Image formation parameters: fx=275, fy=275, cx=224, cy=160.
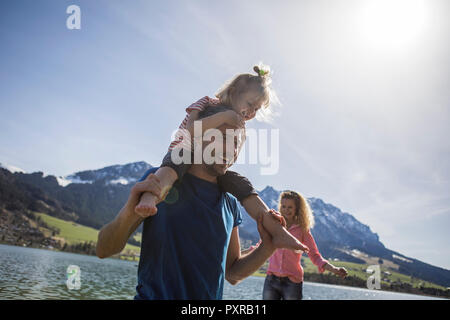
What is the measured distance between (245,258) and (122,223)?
0.99 m

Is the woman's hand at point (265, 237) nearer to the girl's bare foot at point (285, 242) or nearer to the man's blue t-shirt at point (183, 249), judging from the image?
the girl's bare foot at point (285, 242)

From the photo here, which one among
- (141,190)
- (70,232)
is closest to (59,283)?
(141,190)

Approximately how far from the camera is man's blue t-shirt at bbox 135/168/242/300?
1536 mm

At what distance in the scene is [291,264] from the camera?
530 cm

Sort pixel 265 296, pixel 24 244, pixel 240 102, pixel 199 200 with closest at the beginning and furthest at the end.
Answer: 1. pixel 199 200
2. pixel 240 102
3. pixel 265 296
4. pixel 24 244

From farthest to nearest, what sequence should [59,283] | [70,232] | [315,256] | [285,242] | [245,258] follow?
[70,232], [59,283], [315,256], [245,258], [285,242]

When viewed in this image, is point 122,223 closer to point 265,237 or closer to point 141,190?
point 141,190

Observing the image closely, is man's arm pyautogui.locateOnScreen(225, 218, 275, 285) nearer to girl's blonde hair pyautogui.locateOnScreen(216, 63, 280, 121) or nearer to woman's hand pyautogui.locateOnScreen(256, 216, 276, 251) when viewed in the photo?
woman's hand pyautogui.locateOnScreen(256, 216, 276, 251)

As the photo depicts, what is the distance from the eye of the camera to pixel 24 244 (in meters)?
145

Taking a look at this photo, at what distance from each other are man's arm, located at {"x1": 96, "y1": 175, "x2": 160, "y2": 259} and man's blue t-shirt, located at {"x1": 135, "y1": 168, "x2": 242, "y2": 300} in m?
0.15

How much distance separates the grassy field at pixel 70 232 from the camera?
150 meters
